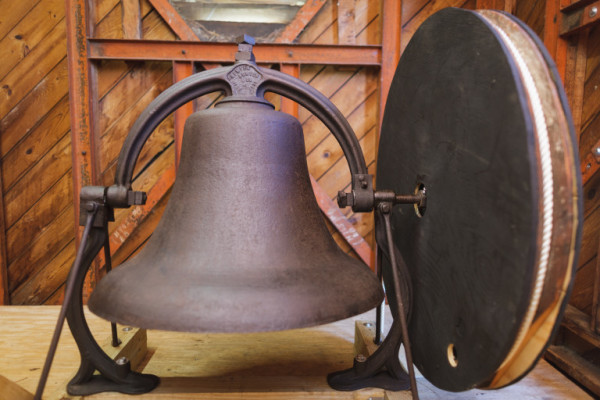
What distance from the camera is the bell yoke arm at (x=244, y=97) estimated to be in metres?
0.85

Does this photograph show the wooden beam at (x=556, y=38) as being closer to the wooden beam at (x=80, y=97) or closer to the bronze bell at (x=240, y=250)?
the bronze bell at (x=240, y=250)

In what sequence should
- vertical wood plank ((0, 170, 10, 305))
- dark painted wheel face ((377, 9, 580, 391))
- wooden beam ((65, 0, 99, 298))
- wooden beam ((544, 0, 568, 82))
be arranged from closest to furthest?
dark painted wheel face ((377, 9, 580, 391))
wooden beam ((544, 0, 568, 82))
wooden beam ((65, 0, 99, 298))
vertical wood plank ((0, 170, 10, 305))

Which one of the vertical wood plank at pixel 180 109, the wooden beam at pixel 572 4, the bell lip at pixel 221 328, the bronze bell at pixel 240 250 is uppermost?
the wooden beam at pixel 572 4

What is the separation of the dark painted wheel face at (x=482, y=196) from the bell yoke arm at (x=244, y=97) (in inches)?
5.4

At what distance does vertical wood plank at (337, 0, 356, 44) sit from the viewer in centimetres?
210

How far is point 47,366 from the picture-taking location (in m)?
0.69

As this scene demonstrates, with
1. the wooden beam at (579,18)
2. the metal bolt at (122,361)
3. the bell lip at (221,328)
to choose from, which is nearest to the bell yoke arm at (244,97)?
the bell lip at (221,328)

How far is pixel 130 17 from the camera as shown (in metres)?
2.06

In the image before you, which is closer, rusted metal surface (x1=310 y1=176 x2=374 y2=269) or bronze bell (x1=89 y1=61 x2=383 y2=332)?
bronze bell (x1=89 y1=61 x2=383 y2=332)

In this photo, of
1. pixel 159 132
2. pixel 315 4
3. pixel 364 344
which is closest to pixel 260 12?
pixel 315 4

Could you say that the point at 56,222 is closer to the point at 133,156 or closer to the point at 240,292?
the point at 133,156

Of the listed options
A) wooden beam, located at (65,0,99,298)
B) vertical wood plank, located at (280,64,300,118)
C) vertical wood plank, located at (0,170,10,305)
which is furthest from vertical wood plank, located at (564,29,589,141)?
vertical wood plank, located at (0,170,10,305)

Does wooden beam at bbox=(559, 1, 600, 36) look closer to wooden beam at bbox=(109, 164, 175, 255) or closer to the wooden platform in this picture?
the wooden platform

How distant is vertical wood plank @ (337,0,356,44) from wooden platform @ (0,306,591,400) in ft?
4.89
